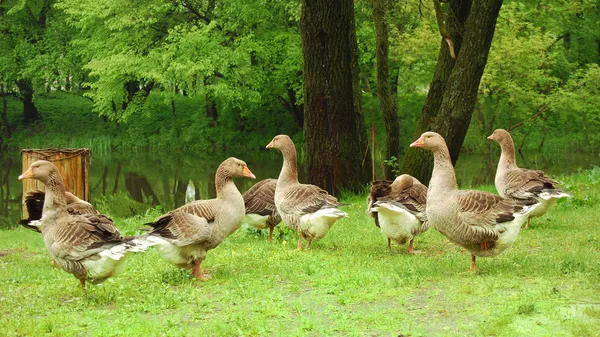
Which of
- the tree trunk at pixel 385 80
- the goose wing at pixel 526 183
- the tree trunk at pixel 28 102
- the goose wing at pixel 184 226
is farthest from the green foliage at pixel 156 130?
the goose wing at pixel 184 226

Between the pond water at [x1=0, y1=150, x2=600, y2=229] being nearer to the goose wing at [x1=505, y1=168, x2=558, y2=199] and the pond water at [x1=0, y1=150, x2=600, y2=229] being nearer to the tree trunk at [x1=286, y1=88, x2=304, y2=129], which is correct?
the tree trunk at [x1=286, y1=88, x2=304, y2=129]

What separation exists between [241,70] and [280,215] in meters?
27.4

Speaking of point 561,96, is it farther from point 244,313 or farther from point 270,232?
point 244,313

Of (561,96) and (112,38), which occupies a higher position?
(112,38)

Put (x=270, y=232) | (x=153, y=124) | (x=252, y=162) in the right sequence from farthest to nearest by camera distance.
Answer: (x=153, y=124), (x=252, y=162), (x=270, y=232)

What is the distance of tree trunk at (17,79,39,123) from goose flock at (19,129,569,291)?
40.0m

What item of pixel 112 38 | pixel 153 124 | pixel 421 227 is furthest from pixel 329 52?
pixel 153 124

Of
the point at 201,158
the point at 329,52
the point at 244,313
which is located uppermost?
the point at 329,52

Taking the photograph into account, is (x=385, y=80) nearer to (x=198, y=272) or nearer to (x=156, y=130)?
(x=198, y=272)

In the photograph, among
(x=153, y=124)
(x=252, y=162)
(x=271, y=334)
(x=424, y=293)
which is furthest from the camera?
Answer: (x=153, y=124)

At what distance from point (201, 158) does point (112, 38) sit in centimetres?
870

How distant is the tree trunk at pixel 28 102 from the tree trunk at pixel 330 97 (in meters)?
36.0

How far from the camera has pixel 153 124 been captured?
46844 mm

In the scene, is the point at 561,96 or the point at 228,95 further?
the point at 228,95
